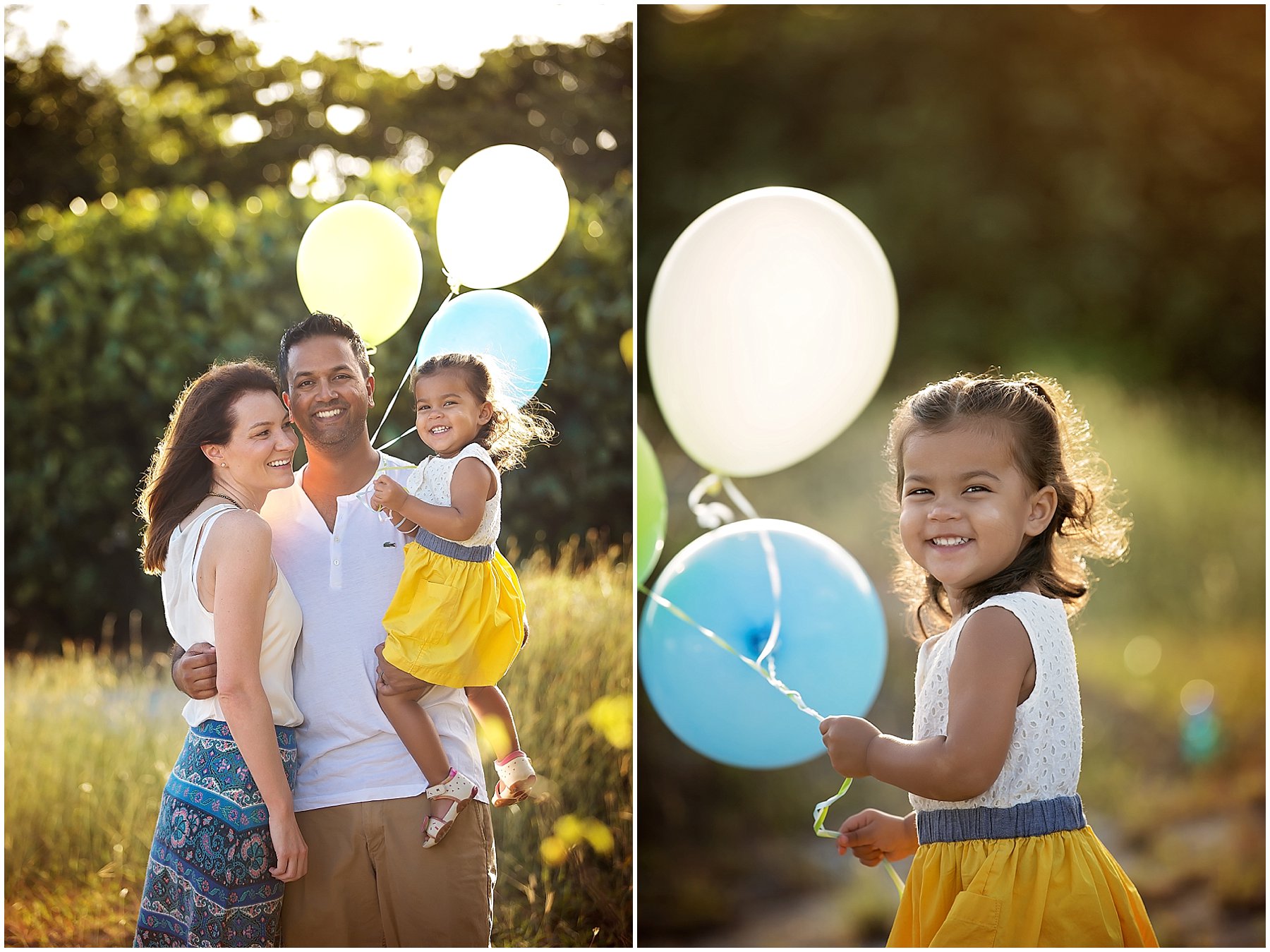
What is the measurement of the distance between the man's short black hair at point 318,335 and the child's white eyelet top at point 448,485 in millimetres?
220

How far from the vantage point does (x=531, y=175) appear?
236 cm

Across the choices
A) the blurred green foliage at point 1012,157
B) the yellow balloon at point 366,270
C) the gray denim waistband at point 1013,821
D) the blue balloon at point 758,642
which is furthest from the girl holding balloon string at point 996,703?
the yellow balloon at point 366,270

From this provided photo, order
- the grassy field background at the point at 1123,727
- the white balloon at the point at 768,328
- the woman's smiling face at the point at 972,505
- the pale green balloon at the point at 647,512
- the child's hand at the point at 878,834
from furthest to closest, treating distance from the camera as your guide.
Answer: the grassy field background at the point at 1123,727 → the pale green balloon at the point at 647,512 → the white balloon at the point at 768,328 → the child's hand at the point at 878,834 → the woman's smiling face at the point at 972,505

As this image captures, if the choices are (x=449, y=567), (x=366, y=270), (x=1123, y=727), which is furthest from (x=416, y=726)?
(x=1123, y=727)

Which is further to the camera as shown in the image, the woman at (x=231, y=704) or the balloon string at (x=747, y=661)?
the balloon string at (x=747, y=661)

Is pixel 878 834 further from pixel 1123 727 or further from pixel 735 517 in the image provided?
pixel 1123 727

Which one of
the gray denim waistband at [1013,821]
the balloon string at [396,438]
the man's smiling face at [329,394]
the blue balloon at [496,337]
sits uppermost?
the blue balloon at [496,337]

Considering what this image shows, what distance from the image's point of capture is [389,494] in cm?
211

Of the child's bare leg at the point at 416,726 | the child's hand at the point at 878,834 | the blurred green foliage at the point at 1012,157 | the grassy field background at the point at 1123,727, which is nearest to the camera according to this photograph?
the child's hand at the point at 878,834

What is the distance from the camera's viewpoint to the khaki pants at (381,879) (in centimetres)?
216

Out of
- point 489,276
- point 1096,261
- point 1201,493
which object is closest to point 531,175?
point 489,276

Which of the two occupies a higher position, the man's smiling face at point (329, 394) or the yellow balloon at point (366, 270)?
the yellow balloon at point (366, 270)

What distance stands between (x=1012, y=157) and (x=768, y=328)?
2.66 feet

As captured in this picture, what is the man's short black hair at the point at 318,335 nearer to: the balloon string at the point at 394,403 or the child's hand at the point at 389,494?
the balloon string at the point at 394,403
